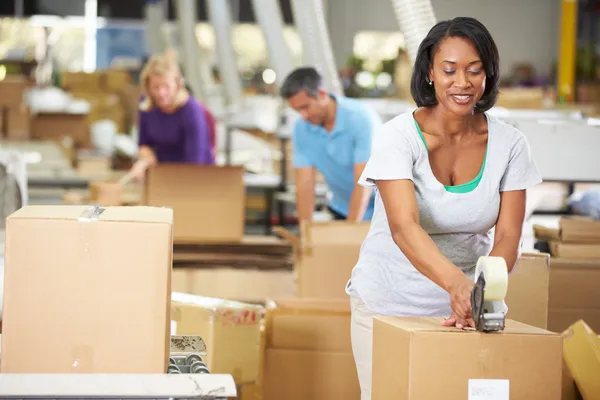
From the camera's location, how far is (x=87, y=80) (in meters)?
14.7

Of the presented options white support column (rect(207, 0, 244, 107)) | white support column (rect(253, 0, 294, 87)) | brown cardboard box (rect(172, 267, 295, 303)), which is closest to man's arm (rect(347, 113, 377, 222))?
brown cardboard box (rect(172, 267, 295, 303))

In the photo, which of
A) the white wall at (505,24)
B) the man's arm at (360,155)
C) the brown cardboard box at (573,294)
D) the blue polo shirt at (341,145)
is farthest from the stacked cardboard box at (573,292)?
the white wall at (505,24)

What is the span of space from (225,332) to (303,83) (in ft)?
4.37

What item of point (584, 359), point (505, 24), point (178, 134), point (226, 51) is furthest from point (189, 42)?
point (584, 359)

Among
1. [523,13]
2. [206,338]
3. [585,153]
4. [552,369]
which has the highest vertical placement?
[523,13]

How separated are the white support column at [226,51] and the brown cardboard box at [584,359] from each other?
961cm

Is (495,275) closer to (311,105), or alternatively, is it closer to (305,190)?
(311,105)

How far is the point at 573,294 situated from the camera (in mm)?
3557

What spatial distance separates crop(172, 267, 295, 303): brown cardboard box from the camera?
4.80 m

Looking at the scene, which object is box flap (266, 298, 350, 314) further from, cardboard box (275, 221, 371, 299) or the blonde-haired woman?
the blonde-haired woman

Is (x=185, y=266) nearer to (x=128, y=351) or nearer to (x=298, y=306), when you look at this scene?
(x=298, y=306)

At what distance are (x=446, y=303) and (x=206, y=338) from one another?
1.12 meters

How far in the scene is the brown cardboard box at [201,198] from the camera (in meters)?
4.96

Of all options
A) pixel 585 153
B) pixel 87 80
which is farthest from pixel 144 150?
pixel 87 80
